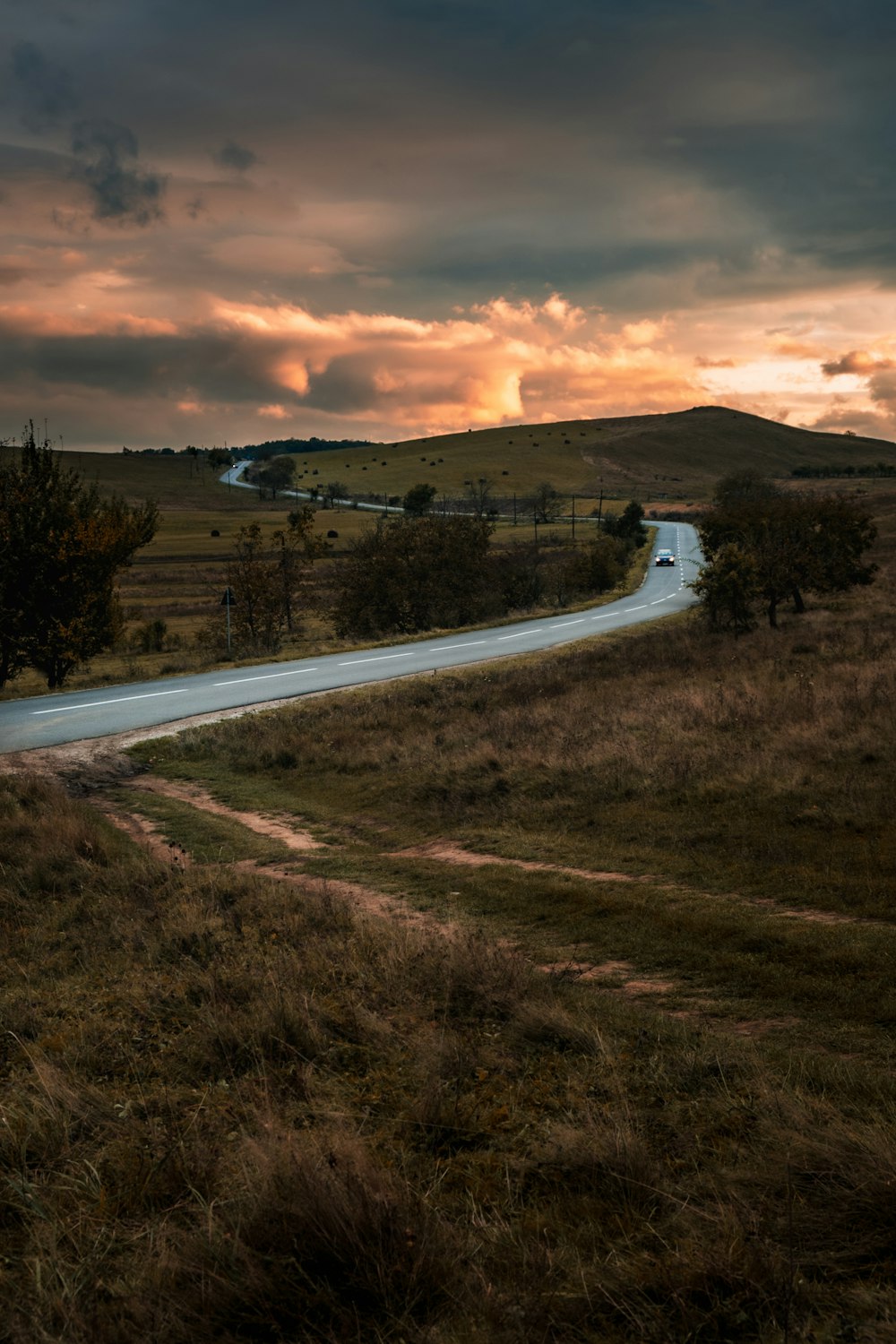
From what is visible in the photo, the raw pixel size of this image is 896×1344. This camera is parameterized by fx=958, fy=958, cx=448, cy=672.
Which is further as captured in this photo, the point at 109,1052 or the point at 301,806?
the point at 301,806

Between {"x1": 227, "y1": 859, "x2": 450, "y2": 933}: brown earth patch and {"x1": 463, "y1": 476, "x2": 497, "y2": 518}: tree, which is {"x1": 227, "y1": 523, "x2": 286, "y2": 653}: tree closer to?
{"x1": 227, "y1": 859, "x2": 450, "y2": 933}: brown earth patch

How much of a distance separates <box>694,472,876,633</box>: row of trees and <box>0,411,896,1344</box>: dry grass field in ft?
59.1

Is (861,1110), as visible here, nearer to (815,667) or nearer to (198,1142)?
(198,1142)

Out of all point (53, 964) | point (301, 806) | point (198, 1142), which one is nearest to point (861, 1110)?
point (198, 1142)

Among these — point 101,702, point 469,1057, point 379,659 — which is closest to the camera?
point 469,1057

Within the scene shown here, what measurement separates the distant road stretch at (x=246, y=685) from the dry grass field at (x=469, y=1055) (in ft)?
18.0

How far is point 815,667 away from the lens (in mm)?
20719

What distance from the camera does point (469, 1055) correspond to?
5.70m

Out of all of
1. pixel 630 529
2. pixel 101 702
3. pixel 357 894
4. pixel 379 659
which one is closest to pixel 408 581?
pixel 379 659

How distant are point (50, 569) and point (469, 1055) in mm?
33581

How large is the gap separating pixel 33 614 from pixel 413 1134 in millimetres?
34325

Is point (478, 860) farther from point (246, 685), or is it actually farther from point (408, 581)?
point (408, 581)

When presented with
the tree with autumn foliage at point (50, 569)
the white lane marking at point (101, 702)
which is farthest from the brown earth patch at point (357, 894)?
the tree with autumn foliage at point (50, 569)

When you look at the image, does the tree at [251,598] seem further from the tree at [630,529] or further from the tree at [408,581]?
the tree at [630,529]
